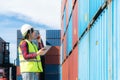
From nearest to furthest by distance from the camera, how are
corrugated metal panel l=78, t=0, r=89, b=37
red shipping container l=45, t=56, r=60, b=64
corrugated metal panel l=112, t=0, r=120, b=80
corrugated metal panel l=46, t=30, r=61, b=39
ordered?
corrugated metal panel l=112, t=0, r=120, b=80 < corrugated metal panel l=78, t=0, r=89, b=37 < red shipping container l=45, t=56, r=60, b=64 < corrugated metal panel l=46, t=30, r=61, b=39

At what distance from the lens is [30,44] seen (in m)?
7.92

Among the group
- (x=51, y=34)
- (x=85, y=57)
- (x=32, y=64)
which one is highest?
(x=51, y=34)

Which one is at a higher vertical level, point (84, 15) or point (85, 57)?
point (84, 15)

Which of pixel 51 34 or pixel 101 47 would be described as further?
pixel 51 34

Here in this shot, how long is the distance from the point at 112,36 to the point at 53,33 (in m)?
42.1

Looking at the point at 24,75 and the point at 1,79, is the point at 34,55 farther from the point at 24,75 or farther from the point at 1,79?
the point at 1,79

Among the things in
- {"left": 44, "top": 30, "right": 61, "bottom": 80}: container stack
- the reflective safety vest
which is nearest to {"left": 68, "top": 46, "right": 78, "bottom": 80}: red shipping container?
the reflective safety vest

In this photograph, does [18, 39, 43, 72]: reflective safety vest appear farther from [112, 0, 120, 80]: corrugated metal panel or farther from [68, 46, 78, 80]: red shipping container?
[68, 46, 78, 80]: red shipping container

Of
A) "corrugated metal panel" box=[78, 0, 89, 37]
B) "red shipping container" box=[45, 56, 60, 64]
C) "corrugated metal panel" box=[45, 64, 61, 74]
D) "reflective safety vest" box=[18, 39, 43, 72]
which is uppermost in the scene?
"corrugated metal panel" box=[78, 0, 89, 37]

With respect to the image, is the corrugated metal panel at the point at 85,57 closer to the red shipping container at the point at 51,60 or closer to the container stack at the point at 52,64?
the container stack at the point at 52,64

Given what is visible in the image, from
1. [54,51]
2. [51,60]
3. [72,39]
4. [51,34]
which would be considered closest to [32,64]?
[72,39]

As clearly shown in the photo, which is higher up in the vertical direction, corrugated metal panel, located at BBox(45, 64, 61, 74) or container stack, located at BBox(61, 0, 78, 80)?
container stack, located at BBox(61, 0, 78, 80)

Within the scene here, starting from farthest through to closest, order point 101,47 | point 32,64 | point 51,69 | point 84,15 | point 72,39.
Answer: point 51,69
point 72,39
point 84,15
point 32,64
point 101,47

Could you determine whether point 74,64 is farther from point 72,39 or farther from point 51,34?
point 51,34
